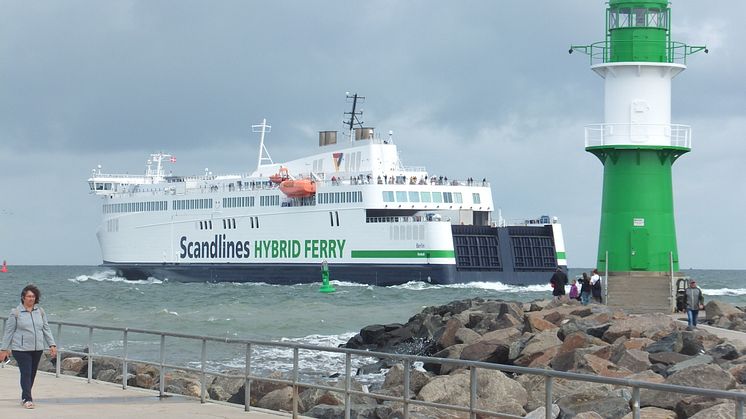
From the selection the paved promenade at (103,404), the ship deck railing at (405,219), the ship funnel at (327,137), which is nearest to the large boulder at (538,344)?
the paved promenade at (103,404)

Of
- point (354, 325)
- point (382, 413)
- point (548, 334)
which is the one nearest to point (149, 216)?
point (354, 325)

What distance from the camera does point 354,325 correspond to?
28078mm

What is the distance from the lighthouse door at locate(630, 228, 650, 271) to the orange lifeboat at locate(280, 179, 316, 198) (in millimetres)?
29617

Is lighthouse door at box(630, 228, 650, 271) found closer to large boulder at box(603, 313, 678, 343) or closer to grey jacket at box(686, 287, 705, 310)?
grey jacket at box(686, 287, 705, 310)

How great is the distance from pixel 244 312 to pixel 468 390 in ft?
75.7

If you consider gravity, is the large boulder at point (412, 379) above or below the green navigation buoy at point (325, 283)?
below

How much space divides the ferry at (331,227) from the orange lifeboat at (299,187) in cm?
5

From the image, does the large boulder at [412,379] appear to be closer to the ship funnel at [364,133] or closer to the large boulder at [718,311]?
the large boulder at [718,311]

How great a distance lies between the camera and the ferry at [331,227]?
4600 centimetres

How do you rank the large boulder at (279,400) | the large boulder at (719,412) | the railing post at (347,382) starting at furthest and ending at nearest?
the large boulder at (279,400), the railing post at (347,382), the large boulder at (719,412)

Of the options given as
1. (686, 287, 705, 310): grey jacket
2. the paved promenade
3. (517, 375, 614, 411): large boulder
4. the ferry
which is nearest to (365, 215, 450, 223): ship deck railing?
the ferry

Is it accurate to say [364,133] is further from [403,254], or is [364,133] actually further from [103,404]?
[103,404]

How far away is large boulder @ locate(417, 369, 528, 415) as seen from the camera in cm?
1016

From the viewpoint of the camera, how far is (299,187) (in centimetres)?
4978
